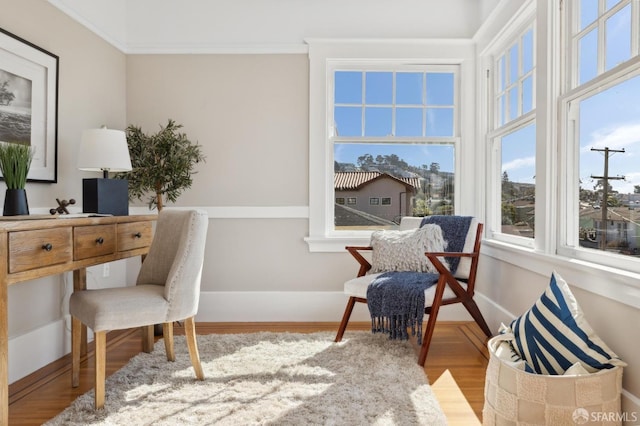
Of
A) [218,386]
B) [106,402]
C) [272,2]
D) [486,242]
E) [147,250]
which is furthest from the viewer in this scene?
[272,2]

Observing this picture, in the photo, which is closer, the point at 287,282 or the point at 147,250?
the point at 147,250

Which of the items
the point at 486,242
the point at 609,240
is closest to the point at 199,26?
the point at 486,242

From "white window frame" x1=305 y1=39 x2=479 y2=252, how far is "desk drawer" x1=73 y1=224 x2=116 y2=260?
5.61ft

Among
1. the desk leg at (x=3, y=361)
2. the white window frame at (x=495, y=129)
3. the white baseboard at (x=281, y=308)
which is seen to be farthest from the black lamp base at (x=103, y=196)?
the white window frame at (x=495, y=129)

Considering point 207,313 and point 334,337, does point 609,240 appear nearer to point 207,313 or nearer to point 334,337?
point 334,337

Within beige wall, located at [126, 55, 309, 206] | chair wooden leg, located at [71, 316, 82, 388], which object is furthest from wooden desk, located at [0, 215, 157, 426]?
beige wall, located at [126, 55, 309, 206]

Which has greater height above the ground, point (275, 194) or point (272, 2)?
point (272, 2)

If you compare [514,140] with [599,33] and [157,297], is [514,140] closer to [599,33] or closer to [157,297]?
[599,33]

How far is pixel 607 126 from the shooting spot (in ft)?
6.89

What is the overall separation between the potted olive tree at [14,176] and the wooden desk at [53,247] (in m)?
0.21

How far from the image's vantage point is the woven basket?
1683mm

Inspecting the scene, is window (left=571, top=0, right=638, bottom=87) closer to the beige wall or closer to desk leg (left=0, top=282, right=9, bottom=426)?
the beige wall

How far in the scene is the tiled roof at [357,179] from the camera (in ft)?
13.1

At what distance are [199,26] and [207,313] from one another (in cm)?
248
